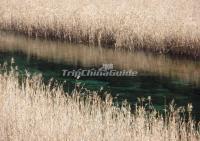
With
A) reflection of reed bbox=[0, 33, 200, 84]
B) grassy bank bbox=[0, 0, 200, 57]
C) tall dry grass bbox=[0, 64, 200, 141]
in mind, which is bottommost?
tall dry grass bbox=[0, 64, 200, 141]

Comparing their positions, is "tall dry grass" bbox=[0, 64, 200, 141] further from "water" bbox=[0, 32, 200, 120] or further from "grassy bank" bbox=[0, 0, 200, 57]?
"grassy bank" bbox=[0, 0, 200, 57]

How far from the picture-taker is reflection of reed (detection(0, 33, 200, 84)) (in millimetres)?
17944

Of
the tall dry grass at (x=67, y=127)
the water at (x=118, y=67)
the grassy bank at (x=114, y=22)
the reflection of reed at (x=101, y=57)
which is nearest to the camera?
the tall dry grass at (x=67, y=127)

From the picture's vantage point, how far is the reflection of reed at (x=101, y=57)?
17944mm

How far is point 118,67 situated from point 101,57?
5.33 ft

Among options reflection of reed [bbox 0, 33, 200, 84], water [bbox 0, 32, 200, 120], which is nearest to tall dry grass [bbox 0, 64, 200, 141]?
water [bbox 0, 32, 200, 120]

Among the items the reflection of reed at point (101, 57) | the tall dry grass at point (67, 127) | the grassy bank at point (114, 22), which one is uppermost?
the grassy bank at point (114, 22)

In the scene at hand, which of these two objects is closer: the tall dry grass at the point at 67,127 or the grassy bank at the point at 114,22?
the tall dry grass at the point at 67,127

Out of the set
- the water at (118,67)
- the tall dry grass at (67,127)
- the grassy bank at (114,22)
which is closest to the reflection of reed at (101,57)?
the water at (118,67)

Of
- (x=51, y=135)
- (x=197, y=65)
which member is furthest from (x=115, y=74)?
(x=51, y=135)

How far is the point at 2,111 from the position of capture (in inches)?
390

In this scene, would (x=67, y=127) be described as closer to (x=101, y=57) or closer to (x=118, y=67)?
(x=118, y=67)

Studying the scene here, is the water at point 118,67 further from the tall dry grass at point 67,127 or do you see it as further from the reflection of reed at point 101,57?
the tall dry grass at point 67,127

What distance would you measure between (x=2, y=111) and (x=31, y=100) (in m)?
1.32
